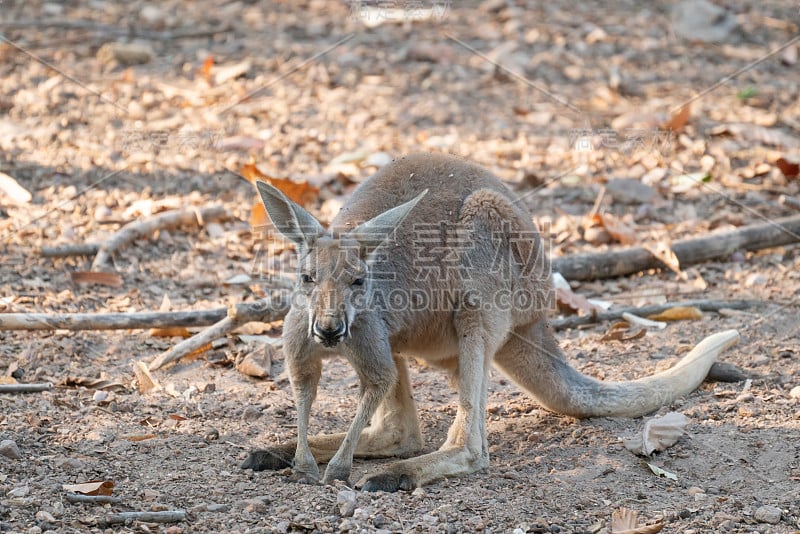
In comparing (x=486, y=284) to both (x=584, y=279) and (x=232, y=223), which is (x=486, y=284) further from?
(x=232, y=223)

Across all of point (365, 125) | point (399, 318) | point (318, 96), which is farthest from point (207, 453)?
point (318, 96)

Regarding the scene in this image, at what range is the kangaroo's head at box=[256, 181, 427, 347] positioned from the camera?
3701mm

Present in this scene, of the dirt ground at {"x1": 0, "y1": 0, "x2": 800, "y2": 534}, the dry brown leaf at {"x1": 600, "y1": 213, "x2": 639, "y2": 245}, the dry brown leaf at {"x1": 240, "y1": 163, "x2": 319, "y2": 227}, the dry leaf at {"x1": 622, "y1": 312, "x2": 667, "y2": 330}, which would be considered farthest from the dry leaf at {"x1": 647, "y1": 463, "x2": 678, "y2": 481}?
the dry brown leaf at {"x1": 240, "y1": 163, "x2": 319, "y2": 227}

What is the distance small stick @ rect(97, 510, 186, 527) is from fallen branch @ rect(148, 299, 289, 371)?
1585 mm

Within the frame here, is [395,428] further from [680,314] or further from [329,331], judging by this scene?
[680,314]

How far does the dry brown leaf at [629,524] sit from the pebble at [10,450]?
7.54ft

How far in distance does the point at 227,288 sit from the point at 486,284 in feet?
6.72

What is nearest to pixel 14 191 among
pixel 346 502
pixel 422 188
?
pixel 422 188

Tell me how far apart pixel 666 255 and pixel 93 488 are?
13.3 feet

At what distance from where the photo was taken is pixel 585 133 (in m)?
7.92

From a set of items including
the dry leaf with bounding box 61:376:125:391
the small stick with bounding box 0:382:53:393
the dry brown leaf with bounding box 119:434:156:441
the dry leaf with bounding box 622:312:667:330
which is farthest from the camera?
the dry leaf with bounding box 622:312:667:330

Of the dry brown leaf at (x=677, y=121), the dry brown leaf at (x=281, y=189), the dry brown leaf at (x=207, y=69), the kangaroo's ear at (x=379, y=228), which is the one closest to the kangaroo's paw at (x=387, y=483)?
the kangaroo's ear at (x=379, y=228)

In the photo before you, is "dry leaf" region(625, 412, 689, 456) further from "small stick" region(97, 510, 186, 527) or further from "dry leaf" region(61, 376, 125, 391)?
"dry leaf" region(61, 376, 125, 391)

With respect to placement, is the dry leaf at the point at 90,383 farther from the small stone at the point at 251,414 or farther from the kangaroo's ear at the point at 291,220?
the kangaroo's ear at the point at 291,220
